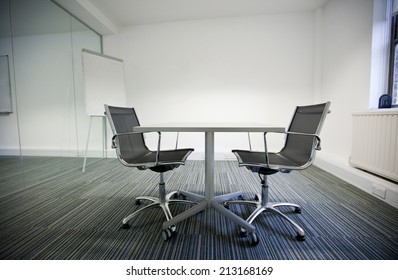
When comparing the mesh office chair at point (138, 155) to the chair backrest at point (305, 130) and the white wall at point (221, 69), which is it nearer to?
the chair backrest at point (305, 130)

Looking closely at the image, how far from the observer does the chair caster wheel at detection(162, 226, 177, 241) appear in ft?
4.24

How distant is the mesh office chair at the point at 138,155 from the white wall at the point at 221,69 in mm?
1975

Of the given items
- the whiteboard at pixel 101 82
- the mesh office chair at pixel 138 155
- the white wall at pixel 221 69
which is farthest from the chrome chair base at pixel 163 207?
the white wall at pixel 221 69

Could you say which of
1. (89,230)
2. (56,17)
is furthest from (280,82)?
(56,17)

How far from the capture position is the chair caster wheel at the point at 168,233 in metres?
1.29

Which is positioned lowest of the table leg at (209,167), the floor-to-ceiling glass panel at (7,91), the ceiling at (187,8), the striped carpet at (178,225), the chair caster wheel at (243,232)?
the striped carpet at (178,225)

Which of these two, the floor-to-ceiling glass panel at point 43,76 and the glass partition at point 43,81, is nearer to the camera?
the glass partition at point 43,81

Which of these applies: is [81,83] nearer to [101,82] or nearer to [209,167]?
[101,82]

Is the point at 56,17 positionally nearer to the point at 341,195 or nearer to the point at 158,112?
the point at 158,112

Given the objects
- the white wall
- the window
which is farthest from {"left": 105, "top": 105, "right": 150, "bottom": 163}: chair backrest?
the window

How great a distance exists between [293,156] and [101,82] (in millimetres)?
3140

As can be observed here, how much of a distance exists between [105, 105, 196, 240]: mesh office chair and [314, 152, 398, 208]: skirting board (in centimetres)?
187

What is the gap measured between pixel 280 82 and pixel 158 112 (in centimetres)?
240

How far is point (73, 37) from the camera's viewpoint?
314 cm
